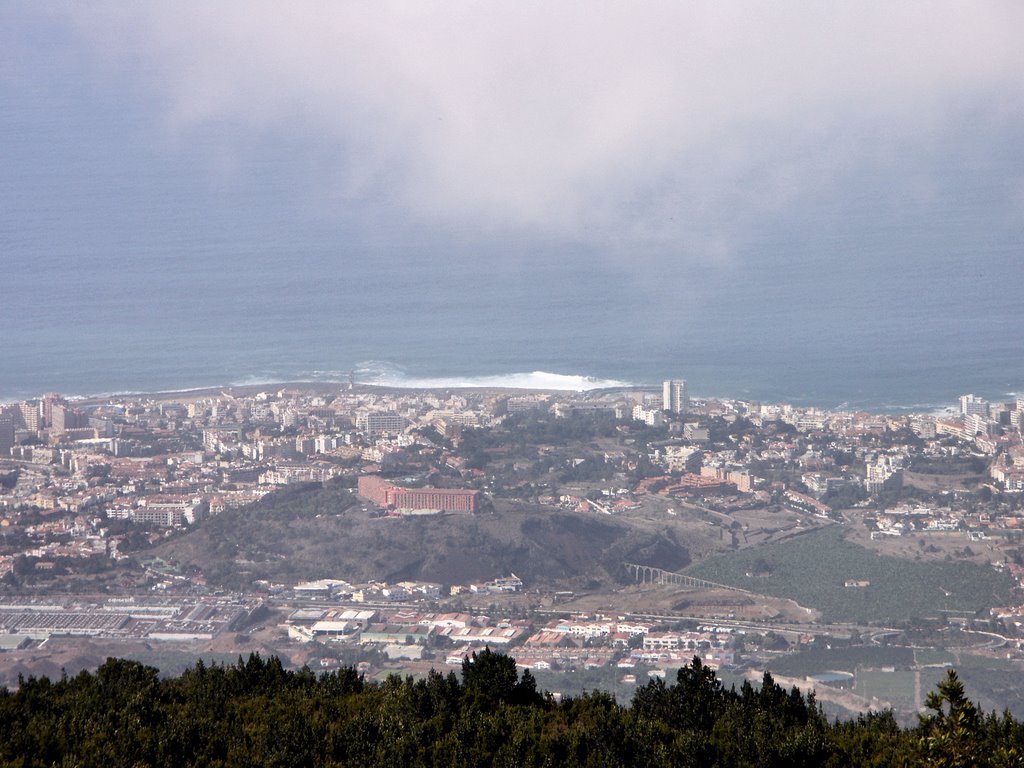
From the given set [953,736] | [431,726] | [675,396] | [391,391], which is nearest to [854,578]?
[431,726]

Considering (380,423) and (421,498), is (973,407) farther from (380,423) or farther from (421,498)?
(421,498)

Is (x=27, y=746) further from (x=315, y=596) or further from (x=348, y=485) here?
(x=348, y=485)

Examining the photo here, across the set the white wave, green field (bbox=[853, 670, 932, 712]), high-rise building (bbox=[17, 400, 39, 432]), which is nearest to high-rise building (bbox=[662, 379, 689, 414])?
the white wave

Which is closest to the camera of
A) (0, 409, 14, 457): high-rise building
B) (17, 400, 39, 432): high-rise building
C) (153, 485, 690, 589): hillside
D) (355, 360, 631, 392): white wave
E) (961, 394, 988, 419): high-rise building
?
(153, 485, 690, 589): hillside

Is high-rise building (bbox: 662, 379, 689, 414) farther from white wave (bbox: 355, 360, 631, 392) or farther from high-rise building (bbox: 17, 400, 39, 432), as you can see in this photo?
high-rise building (bbox: 17, 400, 39, 432)

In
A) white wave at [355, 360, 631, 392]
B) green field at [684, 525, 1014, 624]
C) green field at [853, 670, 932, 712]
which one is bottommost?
green field at [853, 670, 932, 712]

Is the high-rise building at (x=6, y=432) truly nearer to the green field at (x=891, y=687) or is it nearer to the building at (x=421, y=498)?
the building at (x=421, y=498)
